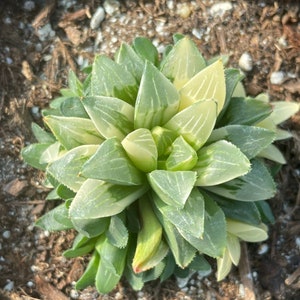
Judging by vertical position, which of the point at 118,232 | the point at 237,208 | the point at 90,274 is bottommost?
the point at 90,274

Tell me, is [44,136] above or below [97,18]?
below

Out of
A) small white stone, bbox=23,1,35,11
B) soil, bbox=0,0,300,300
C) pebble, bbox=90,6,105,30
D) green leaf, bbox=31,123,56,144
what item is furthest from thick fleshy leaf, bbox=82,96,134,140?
small white stone, bbox=23,1,35,11

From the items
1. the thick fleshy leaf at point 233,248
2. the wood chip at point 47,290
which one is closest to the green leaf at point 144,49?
the thick fleshy leaf at point 233,248

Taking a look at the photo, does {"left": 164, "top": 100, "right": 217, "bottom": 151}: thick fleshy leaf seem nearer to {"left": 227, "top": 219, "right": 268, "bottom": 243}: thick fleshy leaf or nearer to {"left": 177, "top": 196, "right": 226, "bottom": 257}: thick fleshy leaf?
{"left": 177, "top": 196, "right": 226, "bottom": 257}: thick fleshy leaf

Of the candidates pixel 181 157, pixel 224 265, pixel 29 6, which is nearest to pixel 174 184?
pixel 181 157

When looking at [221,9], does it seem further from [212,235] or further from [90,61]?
[212,235]

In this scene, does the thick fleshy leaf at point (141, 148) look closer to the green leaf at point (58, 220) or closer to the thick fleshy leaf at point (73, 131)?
the thick fleshy leaf at point (73, 131)
